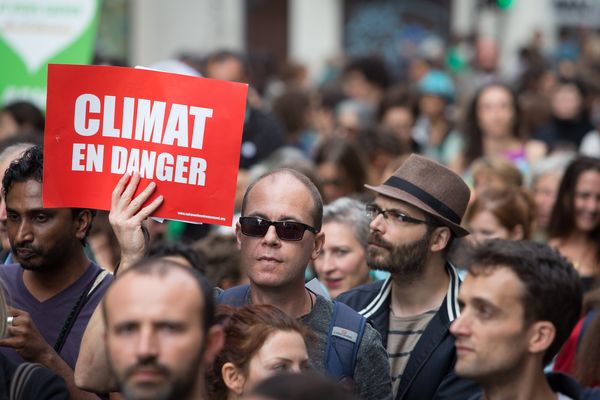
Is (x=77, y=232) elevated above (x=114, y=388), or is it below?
above

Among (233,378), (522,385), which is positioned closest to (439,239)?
(522,385)

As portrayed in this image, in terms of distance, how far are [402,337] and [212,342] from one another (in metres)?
1.87

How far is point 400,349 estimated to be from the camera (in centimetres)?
562

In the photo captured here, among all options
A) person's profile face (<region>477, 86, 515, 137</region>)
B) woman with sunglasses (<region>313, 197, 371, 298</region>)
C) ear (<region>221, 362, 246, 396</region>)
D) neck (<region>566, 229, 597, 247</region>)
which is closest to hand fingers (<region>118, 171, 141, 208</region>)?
ear (<region>221, 362, 246, 396</region>)

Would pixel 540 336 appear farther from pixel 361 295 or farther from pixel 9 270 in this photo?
pixel 9 270

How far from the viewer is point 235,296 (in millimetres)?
5430

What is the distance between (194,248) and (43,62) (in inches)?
107

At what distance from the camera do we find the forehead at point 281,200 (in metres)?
5.26

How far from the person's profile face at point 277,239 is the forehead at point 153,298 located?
4.11 ft

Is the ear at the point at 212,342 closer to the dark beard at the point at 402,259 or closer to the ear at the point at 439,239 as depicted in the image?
the dark beard at the point at 402,259

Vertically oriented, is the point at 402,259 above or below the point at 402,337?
above

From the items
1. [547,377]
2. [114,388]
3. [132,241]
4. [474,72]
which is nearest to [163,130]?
[132,241]

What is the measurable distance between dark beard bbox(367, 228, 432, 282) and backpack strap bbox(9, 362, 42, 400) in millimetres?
1915

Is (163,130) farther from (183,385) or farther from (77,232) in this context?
(183,385)
